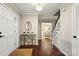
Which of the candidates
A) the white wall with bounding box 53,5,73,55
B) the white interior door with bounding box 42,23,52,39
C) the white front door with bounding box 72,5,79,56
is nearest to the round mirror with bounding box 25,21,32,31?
the white wall with bounding box 53,5,73,55

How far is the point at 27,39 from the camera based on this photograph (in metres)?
7.32

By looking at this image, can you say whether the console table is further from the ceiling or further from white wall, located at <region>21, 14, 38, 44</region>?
the ceiling

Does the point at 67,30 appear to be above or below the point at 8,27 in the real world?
below

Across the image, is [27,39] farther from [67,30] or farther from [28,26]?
[67,30]

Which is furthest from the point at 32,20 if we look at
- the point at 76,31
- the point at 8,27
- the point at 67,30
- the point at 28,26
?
the point at 76,31

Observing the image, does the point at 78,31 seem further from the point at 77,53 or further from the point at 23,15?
the point at 23,15

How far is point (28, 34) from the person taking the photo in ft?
24.0

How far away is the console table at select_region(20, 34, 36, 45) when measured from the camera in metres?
7.20

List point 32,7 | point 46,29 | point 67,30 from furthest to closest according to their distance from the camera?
point 46,29, point 32,7, point 67,30

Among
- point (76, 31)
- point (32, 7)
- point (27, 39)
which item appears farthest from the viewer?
point (27, 39)

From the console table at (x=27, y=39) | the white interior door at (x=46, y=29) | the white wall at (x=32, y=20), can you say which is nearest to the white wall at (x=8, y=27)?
the console table at (x=27, y=39)

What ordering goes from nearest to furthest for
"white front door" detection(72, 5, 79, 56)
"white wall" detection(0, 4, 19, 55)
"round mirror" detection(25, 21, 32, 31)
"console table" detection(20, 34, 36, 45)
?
"white front door" detection(72, 5, 79, 56) < "white wall" detection(0, 4, 19, 55) < "console table" detection(20, 34, 36, 45) < "round mirror" detection(25, 21, 32, 31)

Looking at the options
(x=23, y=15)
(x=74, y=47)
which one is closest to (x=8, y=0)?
(x=74, y=47)

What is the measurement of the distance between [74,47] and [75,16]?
0.88m
